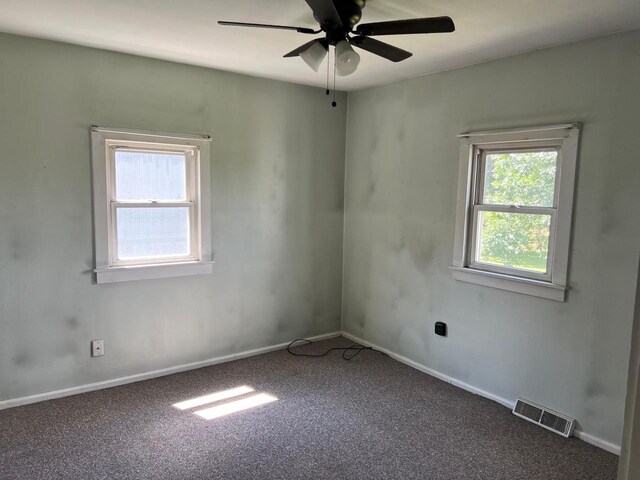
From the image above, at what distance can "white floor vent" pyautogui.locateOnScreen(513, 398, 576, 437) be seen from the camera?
9.26ft

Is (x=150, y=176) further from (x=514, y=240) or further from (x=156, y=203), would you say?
(x=514, y=240)

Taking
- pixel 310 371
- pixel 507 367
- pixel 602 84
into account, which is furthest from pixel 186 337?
pixel 602 84

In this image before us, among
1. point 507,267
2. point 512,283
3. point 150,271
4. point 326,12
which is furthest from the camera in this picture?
point 150,271

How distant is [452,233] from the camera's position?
3.53 m

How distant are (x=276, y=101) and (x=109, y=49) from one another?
142 cm

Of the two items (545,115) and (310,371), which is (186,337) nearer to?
(310,371)

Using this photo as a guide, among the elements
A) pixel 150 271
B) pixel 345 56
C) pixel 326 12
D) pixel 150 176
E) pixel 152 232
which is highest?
pixel 326 12

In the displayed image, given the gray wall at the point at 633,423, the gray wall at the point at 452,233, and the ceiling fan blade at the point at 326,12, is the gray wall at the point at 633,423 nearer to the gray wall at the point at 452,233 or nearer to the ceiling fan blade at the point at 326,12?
the ceiling fan blade at the point at 326,12

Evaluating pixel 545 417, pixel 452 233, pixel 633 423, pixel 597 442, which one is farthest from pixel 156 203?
pixel 597 442

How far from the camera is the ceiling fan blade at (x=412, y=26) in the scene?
199cm

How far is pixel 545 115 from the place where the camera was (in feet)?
9.53

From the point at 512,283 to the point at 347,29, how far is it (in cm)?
205

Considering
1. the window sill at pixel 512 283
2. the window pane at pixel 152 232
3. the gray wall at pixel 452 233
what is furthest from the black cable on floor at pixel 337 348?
the window pane at pixel 152 232

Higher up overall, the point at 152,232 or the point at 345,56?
the point at 345,56
